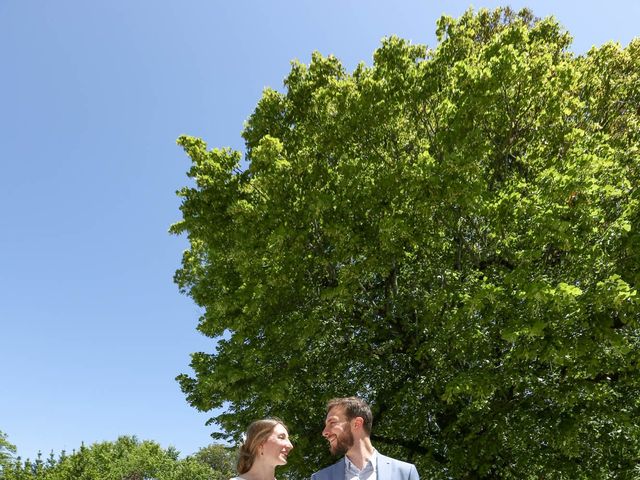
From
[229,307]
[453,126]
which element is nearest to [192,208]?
[229,307]

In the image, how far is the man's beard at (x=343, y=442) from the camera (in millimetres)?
3594

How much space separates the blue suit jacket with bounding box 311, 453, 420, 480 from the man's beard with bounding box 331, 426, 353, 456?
0.11 meters

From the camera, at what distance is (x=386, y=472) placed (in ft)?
11.8

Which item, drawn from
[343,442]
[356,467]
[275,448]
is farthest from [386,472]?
[275,448]

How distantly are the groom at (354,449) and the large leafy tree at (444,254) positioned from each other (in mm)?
6686

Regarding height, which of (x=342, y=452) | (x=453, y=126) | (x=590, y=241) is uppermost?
(x=453, y=126)

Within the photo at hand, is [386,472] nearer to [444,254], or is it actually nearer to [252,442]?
[252,442]

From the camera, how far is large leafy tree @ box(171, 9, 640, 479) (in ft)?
35.2

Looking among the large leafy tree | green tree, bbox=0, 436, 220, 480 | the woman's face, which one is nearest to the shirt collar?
the woman's face

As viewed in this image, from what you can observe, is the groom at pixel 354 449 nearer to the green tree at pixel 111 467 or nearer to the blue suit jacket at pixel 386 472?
the blue suit jacket at pixel 386 472

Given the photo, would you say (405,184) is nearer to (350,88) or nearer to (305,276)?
(350,88)

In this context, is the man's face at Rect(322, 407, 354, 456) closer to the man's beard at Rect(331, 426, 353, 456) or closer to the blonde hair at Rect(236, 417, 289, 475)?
the man's beard at Rect(331, 426, 353, 456)

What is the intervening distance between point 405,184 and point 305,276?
176 inches

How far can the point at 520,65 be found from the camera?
11.4 meters
